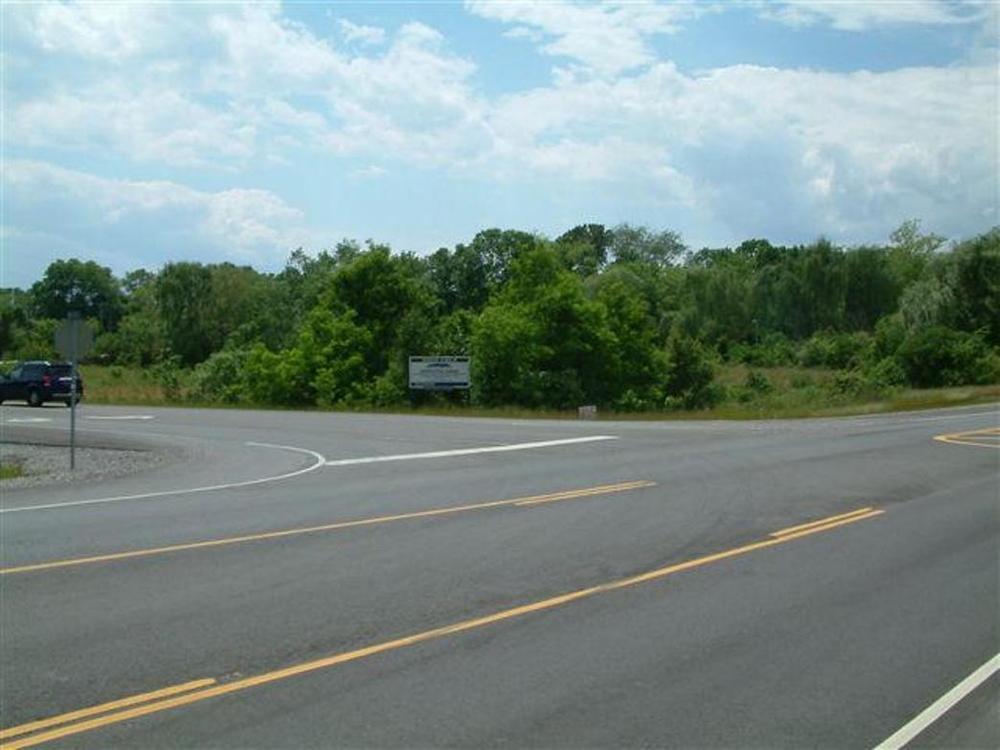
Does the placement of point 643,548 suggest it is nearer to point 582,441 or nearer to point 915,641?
point 915,641

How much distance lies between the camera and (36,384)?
47281 millimetres

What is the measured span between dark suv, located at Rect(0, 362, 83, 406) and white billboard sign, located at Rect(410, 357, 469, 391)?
1437 centimetres

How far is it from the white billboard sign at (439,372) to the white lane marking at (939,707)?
1615 inches

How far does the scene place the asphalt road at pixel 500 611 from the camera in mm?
6031

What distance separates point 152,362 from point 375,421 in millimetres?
73718

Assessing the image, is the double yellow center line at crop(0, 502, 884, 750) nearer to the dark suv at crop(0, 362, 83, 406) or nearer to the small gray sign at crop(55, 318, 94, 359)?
the small gray sign at crop(55, 318, 94, 359)

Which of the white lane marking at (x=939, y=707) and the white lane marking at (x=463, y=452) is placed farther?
the white lane marking at (x=463, y=452)

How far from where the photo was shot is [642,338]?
6000cm

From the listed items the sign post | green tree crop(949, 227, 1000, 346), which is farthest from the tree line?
the sign post

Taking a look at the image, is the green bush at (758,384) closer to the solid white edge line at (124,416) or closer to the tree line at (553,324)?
the tree line at (553,324)

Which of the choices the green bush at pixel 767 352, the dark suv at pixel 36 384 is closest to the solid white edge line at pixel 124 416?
the dark suv at pixel 36 384

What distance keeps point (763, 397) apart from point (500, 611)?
5625 centimetres

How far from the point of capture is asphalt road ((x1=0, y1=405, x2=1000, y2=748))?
237 inches

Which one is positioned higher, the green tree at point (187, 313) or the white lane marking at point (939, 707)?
the green tree at point (187, 313)
